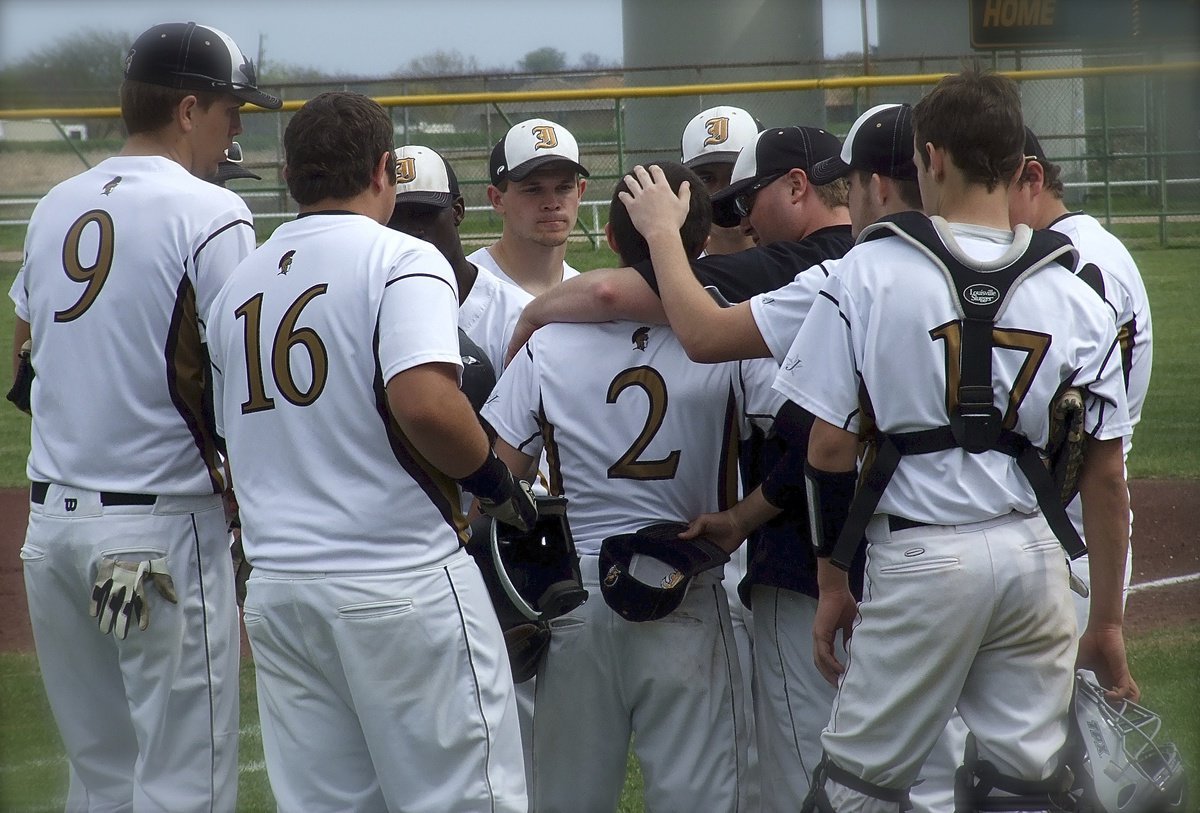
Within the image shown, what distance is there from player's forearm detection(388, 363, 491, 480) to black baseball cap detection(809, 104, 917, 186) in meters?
1.16

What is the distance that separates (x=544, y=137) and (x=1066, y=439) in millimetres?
2380

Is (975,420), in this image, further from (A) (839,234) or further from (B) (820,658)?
(A) (839,234)

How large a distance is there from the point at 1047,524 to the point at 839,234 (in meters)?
1.07

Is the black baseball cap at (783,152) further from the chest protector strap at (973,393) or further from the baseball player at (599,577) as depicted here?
the chest protector strap at (973,393)

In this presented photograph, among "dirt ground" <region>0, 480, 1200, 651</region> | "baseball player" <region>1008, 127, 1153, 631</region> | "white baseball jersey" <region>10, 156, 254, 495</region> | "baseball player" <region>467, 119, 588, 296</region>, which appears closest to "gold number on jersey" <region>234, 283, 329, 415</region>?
"white baseball jersey" <region>10, 156, 254, 495</region>

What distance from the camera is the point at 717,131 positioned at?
447cm

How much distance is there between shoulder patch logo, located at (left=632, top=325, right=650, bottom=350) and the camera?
3.12 m

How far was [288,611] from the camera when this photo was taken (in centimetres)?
263

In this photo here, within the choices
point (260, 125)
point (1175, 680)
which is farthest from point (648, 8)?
point (1175, 680)

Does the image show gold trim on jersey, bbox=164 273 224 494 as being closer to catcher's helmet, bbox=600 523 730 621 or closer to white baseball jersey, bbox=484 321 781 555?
white baseball jersey, bbox=484 321 781 555

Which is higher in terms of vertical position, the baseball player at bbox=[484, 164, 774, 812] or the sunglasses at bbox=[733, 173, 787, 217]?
the sunglasses at bbox=[733, 173, 787, 217]

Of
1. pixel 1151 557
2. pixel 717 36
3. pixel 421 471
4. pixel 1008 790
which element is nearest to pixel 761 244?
pixel 421 471

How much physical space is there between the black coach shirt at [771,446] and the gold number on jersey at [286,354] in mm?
877

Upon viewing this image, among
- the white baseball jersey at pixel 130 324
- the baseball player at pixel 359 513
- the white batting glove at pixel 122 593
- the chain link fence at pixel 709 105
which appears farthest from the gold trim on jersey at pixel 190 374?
the chain link fence at pixel 709 105
